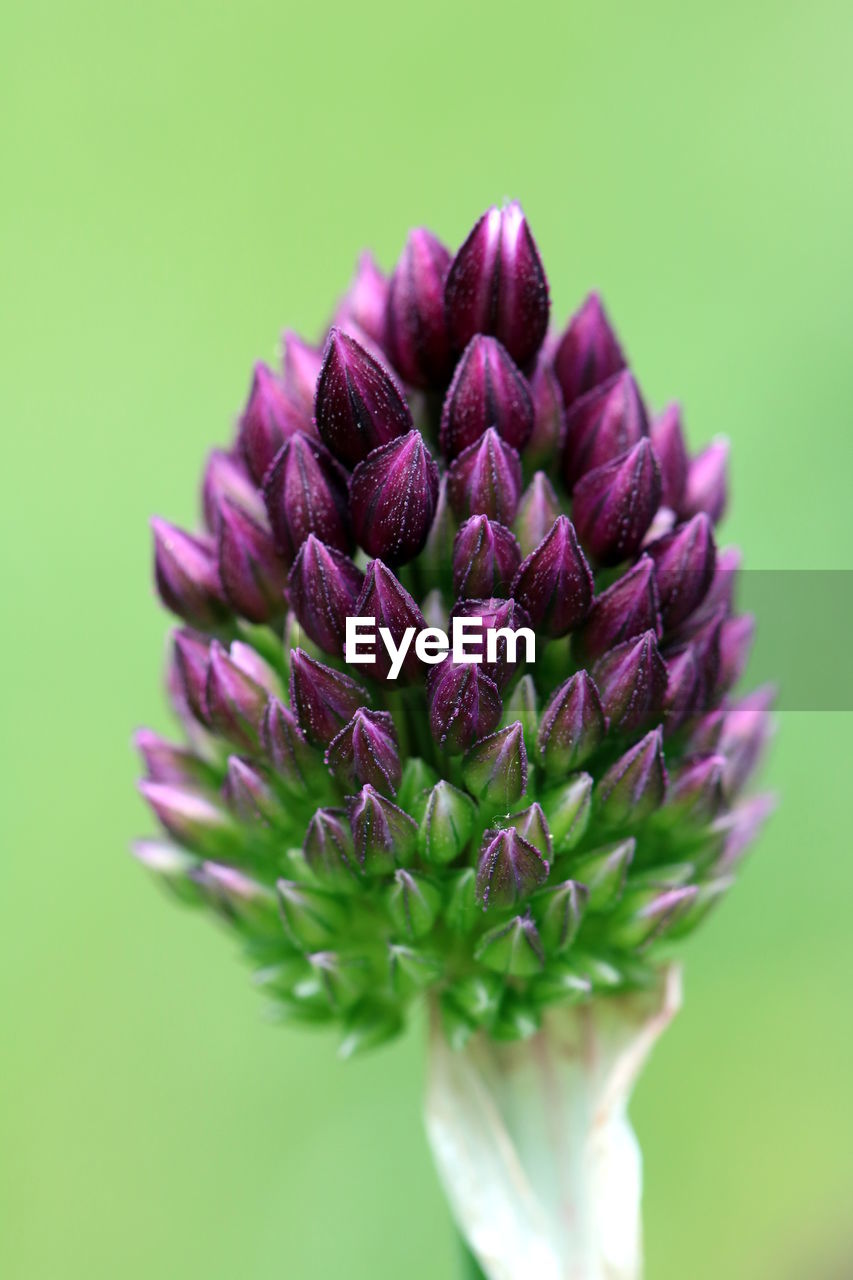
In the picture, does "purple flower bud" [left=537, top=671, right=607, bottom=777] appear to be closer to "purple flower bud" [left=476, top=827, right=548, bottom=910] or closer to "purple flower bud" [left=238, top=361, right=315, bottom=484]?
"purple flower bud" [left=476, top=827, right=548, bottom=910]

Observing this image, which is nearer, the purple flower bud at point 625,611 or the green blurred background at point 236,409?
the purple flower bud at point 625,611

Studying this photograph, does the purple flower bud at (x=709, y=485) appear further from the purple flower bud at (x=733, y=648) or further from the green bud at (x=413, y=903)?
the green bud at (x=413, y=903)

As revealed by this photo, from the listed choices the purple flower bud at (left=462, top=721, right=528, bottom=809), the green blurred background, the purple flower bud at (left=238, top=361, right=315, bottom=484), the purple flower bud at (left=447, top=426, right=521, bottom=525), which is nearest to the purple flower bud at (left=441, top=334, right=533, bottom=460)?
the purple flower bud at (left=447, top=426, right=521, bottom=525)

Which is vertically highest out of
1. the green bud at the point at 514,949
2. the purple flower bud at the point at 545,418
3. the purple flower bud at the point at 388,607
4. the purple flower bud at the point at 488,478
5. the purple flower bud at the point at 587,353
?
the purple flower bud at the point at 587,353

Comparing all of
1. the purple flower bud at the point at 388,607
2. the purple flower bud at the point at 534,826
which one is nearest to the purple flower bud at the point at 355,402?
the purple flower bud at the point at 388,607

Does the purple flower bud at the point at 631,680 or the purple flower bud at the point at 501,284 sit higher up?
the purple flower bud at the point at 501,284
